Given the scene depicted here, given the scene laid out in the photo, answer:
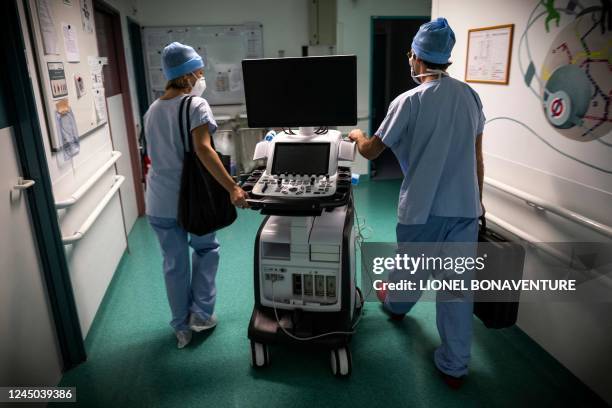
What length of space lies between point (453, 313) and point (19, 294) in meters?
1.73

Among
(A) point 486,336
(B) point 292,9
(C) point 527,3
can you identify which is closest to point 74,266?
(A) point 486,336

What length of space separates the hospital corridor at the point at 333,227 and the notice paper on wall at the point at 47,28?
14mm

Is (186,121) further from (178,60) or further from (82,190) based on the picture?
(82,190)

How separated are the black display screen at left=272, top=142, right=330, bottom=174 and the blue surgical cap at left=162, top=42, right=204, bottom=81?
1.71 feet

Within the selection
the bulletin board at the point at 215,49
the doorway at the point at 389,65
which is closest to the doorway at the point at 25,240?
the bulletin board at the point at 215,49

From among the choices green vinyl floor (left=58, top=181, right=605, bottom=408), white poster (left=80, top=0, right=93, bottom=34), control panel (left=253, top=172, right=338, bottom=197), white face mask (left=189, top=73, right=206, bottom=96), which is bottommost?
green vinyl floor (left=58, top=181, right=605, bottom=408)

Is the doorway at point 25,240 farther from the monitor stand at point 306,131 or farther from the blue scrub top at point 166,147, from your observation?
the monitor stand at point 306,131

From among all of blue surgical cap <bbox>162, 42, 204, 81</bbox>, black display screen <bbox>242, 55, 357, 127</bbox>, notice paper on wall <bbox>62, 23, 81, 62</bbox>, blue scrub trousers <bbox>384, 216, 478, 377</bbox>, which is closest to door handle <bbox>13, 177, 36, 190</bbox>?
blue surgical cap <bbox>162, 42, 204, 81</bbox>

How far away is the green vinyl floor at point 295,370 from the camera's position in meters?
1.74

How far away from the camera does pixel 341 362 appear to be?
184 cm

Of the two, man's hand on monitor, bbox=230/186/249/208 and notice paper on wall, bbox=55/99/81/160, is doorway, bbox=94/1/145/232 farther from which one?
man's hand on monitor, bbox=230/186/249/208

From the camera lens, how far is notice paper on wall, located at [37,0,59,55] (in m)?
1.80

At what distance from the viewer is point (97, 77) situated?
2.57 meters

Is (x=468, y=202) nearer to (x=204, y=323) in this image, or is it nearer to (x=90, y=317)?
(x=204, y=323)
